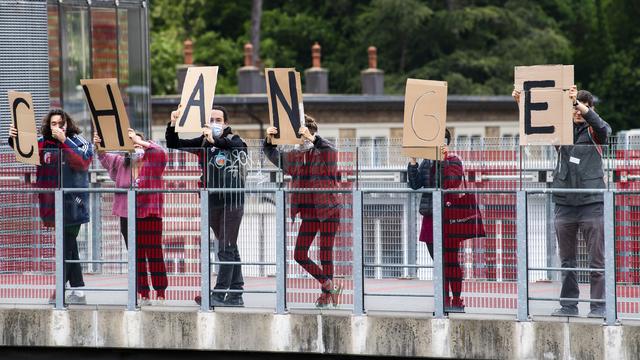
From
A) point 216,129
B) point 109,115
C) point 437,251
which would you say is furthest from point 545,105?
point 109,115

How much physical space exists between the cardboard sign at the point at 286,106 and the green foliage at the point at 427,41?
4938cm

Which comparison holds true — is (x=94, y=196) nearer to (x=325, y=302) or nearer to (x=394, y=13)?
(x=325, y=302)

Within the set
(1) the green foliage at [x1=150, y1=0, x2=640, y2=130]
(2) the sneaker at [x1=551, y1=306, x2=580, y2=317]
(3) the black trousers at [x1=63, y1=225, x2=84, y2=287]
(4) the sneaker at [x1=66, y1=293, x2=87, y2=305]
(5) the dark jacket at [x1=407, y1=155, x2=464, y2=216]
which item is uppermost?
(1) the green foliage at [x1=150, y1=0, x2=640, y2=130]

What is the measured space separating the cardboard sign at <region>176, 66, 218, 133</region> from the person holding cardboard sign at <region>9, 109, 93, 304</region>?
1255 mm

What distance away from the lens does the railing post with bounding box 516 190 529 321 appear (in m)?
14.0

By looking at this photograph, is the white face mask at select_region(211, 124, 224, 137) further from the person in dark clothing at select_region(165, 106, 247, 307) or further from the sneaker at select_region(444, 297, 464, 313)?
the sneaker at select_region(444, 297, 464, 313)

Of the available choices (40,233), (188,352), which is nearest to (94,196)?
(40,233)

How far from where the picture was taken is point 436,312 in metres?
14.3

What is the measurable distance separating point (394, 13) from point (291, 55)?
531 cm

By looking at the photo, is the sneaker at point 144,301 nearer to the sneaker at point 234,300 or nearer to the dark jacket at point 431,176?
the sneaker at point 234,300

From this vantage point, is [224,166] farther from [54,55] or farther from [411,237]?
[54,55]

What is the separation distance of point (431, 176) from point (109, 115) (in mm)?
2906

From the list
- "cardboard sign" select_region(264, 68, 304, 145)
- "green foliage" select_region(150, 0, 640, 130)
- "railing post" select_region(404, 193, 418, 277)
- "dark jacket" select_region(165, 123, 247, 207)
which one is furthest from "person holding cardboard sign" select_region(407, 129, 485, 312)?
"green foliage" select_region(150, 0, 640, 130)

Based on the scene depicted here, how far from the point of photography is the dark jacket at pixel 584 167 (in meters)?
14.0
